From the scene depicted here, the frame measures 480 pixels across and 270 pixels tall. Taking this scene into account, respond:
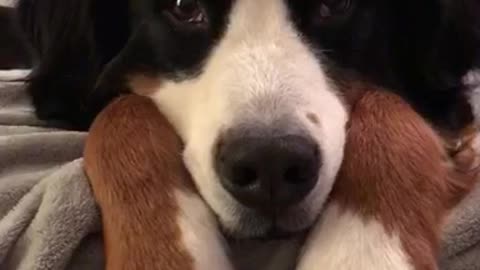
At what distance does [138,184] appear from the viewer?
1101mm

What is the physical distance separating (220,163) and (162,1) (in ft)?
1.25

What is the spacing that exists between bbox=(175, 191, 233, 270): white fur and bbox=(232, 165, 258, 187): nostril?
2.8 inches

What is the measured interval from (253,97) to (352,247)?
0.23 meters

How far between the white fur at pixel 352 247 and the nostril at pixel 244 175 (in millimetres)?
109

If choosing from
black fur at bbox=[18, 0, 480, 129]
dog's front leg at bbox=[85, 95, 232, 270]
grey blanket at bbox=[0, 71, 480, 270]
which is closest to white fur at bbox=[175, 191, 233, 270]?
dog's front leg at bbox=[85, 95, 232, 270]

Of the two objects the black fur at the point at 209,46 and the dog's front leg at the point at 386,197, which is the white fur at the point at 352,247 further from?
the black fur at the point at 209,46

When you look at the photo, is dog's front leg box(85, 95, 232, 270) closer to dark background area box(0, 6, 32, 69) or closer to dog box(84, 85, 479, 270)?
dog box(84, 85, 479, 270)

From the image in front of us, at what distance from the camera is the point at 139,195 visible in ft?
3.57

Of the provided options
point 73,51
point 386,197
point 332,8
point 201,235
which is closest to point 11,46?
point 73,51

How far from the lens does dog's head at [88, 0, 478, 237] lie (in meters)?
1.05

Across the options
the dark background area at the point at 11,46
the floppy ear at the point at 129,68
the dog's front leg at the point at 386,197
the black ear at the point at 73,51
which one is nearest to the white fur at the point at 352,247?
the dog's front leg at the point at 386,197

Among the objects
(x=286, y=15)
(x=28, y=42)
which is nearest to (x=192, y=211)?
(x=286, y=15)

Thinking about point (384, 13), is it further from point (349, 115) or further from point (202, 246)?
point (202, 246)

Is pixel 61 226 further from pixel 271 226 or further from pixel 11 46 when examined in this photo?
pixel 11 46
